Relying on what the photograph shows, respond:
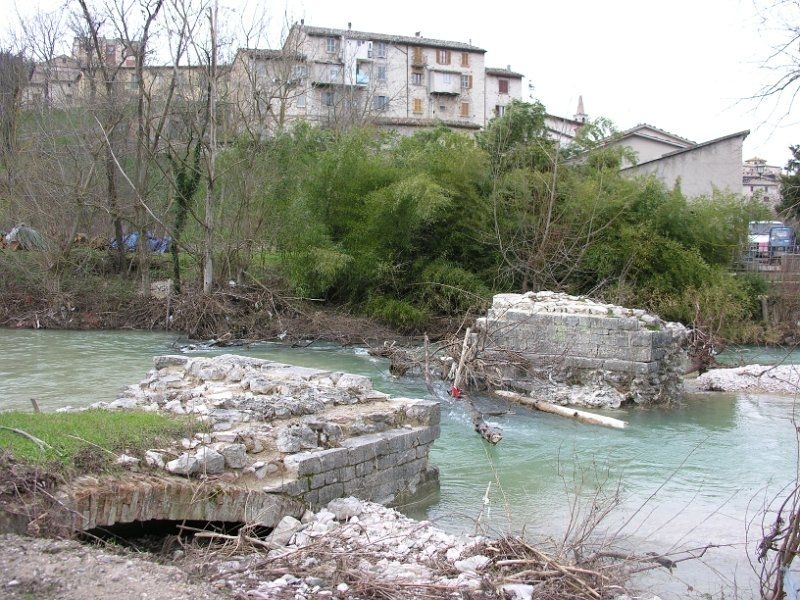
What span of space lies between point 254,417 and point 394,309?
47.0 feet

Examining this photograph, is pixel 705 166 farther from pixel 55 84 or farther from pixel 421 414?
pixel 55 84

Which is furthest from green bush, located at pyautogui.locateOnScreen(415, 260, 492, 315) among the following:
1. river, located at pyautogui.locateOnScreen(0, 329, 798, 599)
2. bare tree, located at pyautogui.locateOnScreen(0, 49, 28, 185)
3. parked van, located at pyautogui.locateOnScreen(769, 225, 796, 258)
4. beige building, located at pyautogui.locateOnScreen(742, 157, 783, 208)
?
bare tree, located at pyautogui.locateOnScreen(0, 49, 28, 185)

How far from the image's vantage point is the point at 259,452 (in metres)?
6.59

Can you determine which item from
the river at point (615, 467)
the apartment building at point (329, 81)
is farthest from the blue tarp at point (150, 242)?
the river at point (615, 467)

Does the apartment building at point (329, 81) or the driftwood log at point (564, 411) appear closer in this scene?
the driftwood log at point (564, 411)

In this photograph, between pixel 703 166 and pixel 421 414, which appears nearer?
pixel 421 414

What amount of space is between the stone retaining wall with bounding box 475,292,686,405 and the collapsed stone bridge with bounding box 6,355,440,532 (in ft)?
19.8

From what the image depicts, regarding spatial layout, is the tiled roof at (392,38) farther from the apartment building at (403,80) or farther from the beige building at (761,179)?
the beige building at (761,179)

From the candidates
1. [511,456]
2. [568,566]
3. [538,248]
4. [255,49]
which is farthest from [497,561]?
[255,49]

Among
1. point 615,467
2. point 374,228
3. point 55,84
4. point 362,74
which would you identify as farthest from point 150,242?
point 362,74

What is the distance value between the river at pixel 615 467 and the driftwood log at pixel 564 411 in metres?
0.15

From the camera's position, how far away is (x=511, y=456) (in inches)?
384

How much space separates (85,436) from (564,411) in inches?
319

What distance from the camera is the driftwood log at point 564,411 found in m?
11.7
